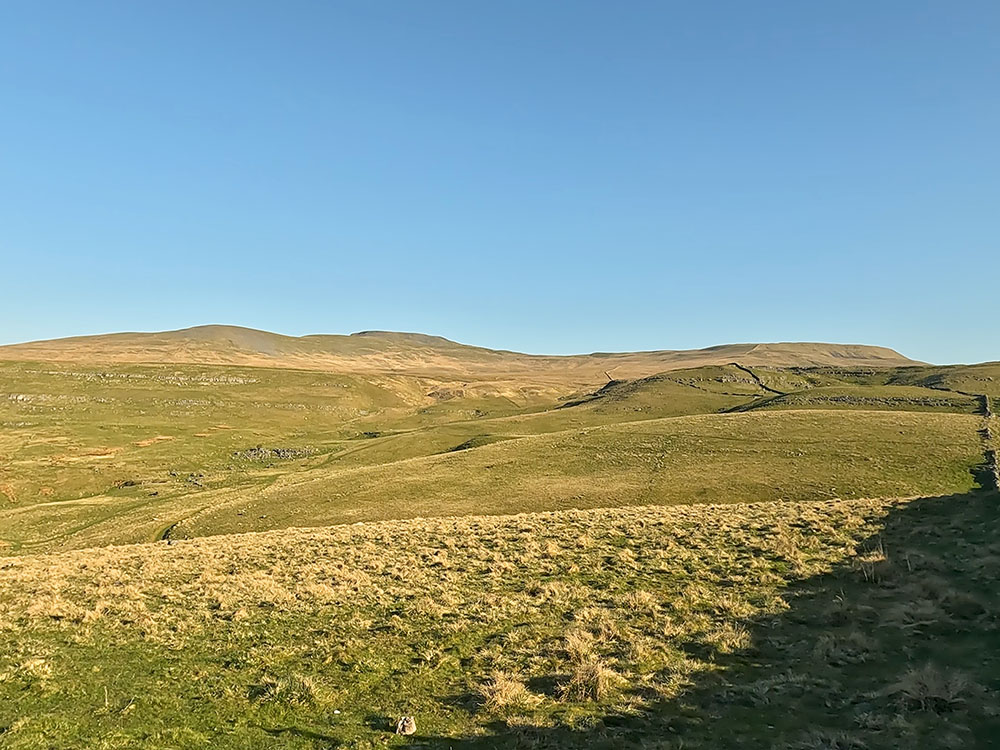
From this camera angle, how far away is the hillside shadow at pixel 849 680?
10.2 meters

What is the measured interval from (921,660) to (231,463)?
83.0 m

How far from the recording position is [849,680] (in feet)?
39.8

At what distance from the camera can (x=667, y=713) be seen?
445 inches

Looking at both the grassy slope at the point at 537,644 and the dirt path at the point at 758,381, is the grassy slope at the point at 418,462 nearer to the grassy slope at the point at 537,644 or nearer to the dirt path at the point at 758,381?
the dirt path at the point at 758,381

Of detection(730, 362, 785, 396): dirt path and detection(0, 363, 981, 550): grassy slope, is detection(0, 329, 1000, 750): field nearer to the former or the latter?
detection(0, 363, 981, 550): grassy slope

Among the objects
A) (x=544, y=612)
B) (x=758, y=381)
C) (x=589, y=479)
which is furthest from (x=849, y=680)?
(x=758, y=381)

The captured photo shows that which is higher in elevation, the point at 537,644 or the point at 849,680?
the point at 849,680

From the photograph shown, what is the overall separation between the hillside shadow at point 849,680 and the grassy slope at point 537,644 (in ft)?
0.19

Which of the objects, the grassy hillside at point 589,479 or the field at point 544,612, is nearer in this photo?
the field at point 544,612

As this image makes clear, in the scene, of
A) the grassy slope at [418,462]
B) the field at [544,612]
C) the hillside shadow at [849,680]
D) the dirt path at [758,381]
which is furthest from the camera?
the dirt path at [758,381]

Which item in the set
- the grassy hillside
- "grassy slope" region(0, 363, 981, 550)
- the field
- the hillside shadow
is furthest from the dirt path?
the hillside shadow

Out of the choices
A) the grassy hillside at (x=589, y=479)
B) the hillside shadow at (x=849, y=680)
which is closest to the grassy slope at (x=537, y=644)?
the hillside shadow at (x=849, y=680)

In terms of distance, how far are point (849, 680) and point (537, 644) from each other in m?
6.84

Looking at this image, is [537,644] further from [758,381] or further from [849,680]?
[758,381]
